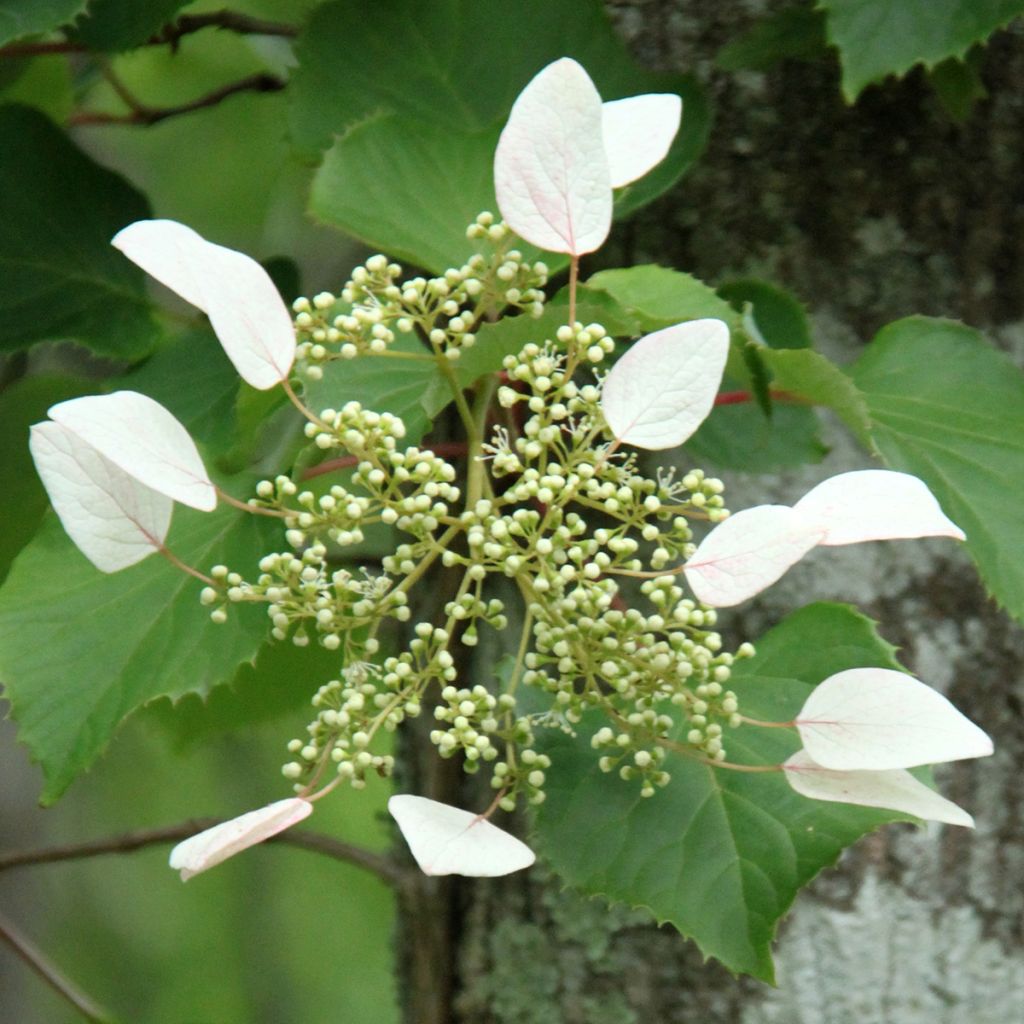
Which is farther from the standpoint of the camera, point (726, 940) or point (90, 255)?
point (90, 255)

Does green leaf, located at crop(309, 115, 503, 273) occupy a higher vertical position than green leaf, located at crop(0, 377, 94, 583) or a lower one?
higher

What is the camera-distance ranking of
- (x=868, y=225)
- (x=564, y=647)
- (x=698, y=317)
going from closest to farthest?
1. (x=564, y=647)
2. (x=698, y=317)
3. (x=868, y=225)

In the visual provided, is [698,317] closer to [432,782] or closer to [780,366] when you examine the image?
[780,366]

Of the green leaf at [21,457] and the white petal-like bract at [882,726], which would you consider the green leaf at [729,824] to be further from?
the green leaf at [21,457]

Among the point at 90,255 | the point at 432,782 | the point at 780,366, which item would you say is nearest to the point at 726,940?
the point at 780,366

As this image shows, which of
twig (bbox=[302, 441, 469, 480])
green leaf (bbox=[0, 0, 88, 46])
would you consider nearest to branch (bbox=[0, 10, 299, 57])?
green leaf (bbox=[0, 0, 88, 46])

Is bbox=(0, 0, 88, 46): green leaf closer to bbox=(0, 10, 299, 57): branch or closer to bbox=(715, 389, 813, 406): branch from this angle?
bbox=(0, 10, 299, 57): branch

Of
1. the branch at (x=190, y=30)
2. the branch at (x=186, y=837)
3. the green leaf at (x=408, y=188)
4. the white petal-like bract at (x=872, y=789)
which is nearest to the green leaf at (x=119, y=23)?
the branch at (x=190, y=30)
